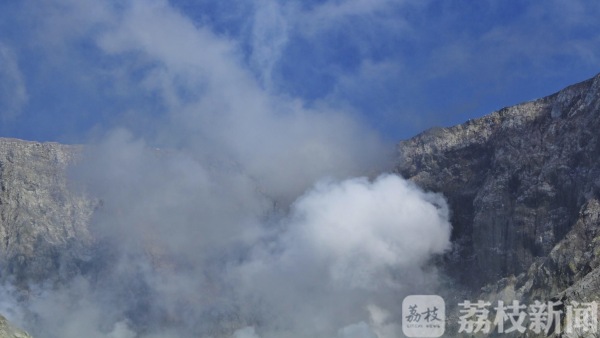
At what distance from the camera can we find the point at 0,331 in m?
158

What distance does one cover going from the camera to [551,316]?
19862cm

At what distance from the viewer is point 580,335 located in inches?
7623

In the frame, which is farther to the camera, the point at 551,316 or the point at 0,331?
the point at 551,316

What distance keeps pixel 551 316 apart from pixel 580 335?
6812mm

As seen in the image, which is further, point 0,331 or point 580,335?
point 580,335

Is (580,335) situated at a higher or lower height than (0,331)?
higher

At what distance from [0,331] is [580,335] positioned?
96.4 metres

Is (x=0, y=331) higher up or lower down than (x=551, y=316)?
lower down

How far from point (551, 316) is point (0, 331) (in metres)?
94.7

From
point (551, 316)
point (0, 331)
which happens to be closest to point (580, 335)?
point (551, 316)

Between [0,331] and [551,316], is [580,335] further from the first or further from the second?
[0,331]
